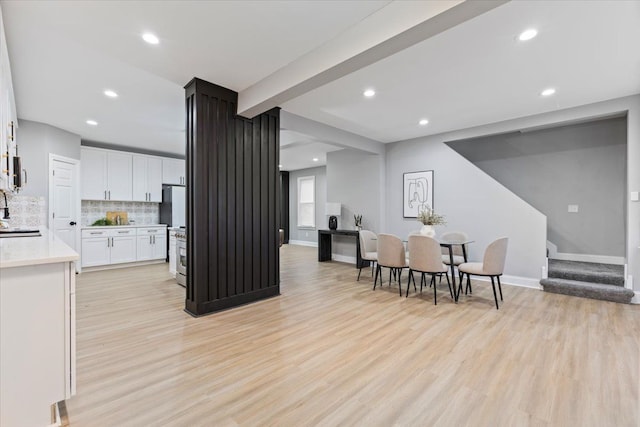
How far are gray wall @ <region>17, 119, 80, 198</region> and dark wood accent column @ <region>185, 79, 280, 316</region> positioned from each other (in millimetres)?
3651

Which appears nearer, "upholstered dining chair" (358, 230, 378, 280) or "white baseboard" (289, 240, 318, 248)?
"upholstered dining chair" (358, 230, 378, 280)

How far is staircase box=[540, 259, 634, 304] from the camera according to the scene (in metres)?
3.89

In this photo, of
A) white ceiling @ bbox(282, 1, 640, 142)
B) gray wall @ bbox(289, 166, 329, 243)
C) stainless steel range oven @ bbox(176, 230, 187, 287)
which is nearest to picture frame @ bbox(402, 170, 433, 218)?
white ceiling @ bbox(282, 1, 640, 142)

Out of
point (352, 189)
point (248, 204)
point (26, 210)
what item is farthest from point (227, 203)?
point (352, 189)

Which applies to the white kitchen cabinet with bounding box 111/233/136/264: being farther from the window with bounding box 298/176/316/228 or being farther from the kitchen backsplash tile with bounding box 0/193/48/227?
the window with bounding box 298/176/316/228

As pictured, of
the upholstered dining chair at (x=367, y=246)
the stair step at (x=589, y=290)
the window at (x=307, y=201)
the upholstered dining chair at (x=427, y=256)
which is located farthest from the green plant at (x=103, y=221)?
the stair step at (x=589, y=290)

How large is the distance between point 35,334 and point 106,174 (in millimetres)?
5877

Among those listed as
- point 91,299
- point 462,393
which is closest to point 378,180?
point 462,393

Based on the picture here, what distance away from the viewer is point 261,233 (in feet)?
13.0

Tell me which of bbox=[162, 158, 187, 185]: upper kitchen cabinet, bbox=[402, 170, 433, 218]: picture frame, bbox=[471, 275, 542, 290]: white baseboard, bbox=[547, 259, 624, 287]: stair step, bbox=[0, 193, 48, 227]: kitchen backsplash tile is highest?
bbox=[162, 158, 187, 185]: upper kitchen cabinet

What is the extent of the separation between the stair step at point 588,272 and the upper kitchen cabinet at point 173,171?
7.84 metres

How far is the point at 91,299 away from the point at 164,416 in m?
3.19

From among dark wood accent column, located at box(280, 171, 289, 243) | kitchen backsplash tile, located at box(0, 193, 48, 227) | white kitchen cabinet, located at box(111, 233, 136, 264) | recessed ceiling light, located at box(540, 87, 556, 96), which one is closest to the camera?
recessed ceiling light, located at box(540, 87, 556, 96)

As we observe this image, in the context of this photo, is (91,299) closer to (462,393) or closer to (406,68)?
(462,393)
